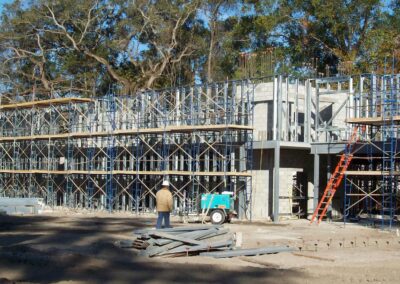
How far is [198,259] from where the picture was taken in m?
14.8

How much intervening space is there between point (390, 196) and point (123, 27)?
29477 mm

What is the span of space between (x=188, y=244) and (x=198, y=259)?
0.74 m

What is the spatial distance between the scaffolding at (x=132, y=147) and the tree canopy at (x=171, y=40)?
9.64m

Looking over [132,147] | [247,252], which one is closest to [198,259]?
[247,252]

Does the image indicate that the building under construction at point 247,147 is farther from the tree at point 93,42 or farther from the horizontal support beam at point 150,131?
the tree at point 93,42

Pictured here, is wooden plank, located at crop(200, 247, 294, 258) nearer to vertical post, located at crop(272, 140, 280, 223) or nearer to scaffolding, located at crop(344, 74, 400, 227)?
scaffolding, located at crop(344, 74, 400, 227)

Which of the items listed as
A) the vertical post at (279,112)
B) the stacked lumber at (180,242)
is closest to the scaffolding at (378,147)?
the vertical post at (279,112)

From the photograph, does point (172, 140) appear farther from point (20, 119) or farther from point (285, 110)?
point (20, 119)

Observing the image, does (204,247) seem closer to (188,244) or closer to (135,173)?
(188,244)

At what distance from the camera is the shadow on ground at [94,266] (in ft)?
39.6

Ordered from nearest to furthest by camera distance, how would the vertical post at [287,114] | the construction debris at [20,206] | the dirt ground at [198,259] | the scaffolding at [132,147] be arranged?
the dirt ground at [198,259]
the vertical post at [287,114]
the scaffolding at [132,147]
the construction debris at [20,206]

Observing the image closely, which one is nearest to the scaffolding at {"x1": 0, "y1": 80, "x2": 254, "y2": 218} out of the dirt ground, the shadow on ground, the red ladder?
the red ladder

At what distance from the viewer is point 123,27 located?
47781 mm

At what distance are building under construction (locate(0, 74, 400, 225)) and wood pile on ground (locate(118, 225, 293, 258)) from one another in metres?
8.93
